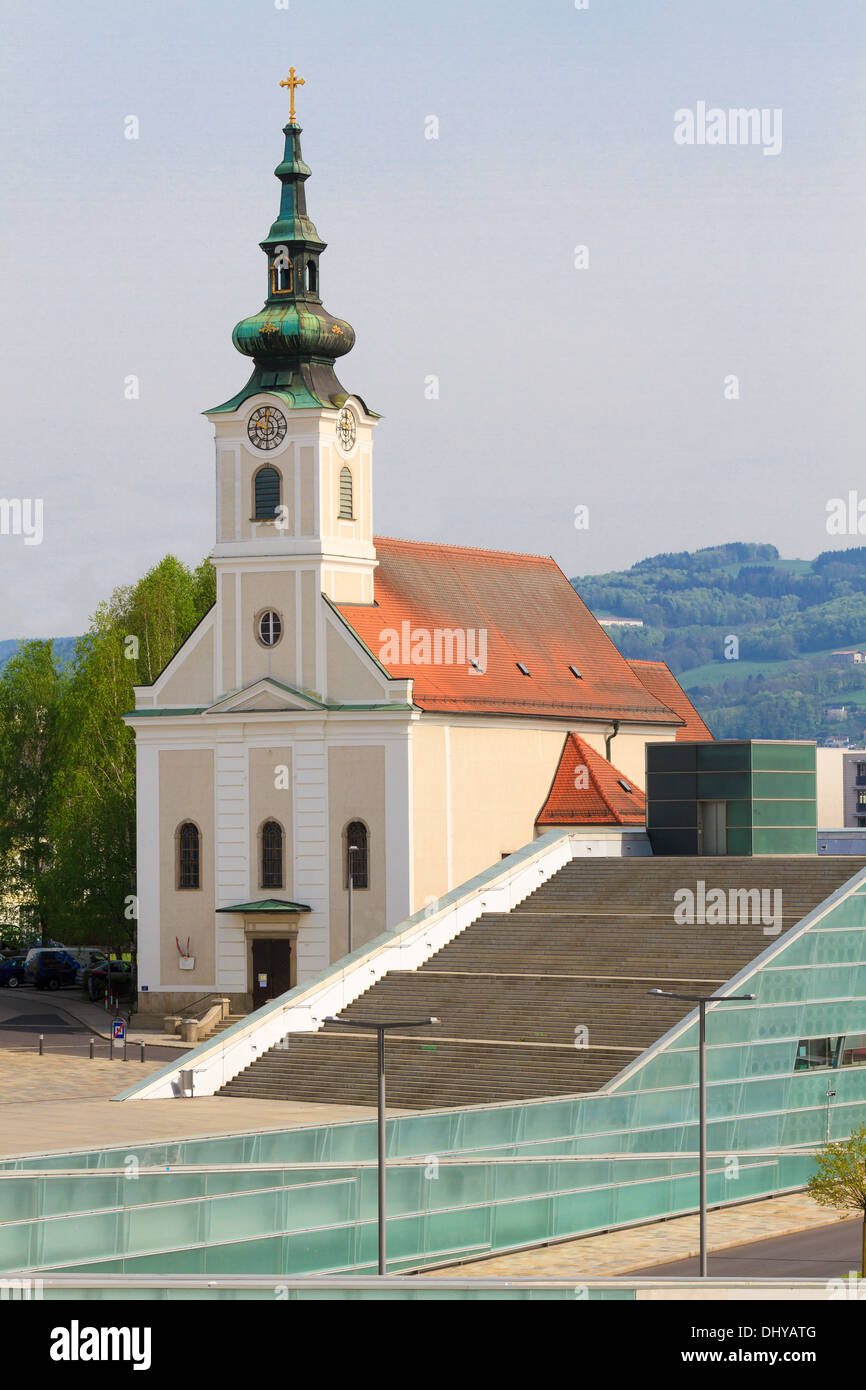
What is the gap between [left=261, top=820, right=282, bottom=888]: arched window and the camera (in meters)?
65.5

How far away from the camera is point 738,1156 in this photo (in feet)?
140

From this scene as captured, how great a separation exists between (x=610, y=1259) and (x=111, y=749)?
154 ft

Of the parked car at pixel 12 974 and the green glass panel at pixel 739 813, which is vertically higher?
the green glass panel at pixel 739 813

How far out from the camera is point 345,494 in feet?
219

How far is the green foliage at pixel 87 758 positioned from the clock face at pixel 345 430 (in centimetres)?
1666

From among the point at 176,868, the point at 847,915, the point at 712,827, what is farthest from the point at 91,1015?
the point at 847,915

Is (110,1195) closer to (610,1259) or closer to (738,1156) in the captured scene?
(610,1259)

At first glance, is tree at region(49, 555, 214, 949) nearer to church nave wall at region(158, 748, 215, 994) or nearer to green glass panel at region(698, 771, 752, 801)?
church nave wall at region(158, 748, 215, 994)

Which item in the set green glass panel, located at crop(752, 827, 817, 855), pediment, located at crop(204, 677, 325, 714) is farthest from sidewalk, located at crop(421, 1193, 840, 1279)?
pediment, located at crop(204, 677, 325, 714)

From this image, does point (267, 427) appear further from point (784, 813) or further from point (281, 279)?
point (784, 813)

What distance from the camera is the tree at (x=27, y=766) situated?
8919 cm

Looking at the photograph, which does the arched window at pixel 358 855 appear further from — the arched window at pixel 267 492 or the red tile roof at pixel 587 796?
the arched window at pixel 267 492

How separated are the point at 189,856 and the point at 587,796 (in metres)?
13.0

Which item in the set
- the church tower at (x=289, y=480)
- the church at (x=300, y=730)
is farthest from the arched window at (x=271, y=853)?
the church tower at (x=289, y=480)
